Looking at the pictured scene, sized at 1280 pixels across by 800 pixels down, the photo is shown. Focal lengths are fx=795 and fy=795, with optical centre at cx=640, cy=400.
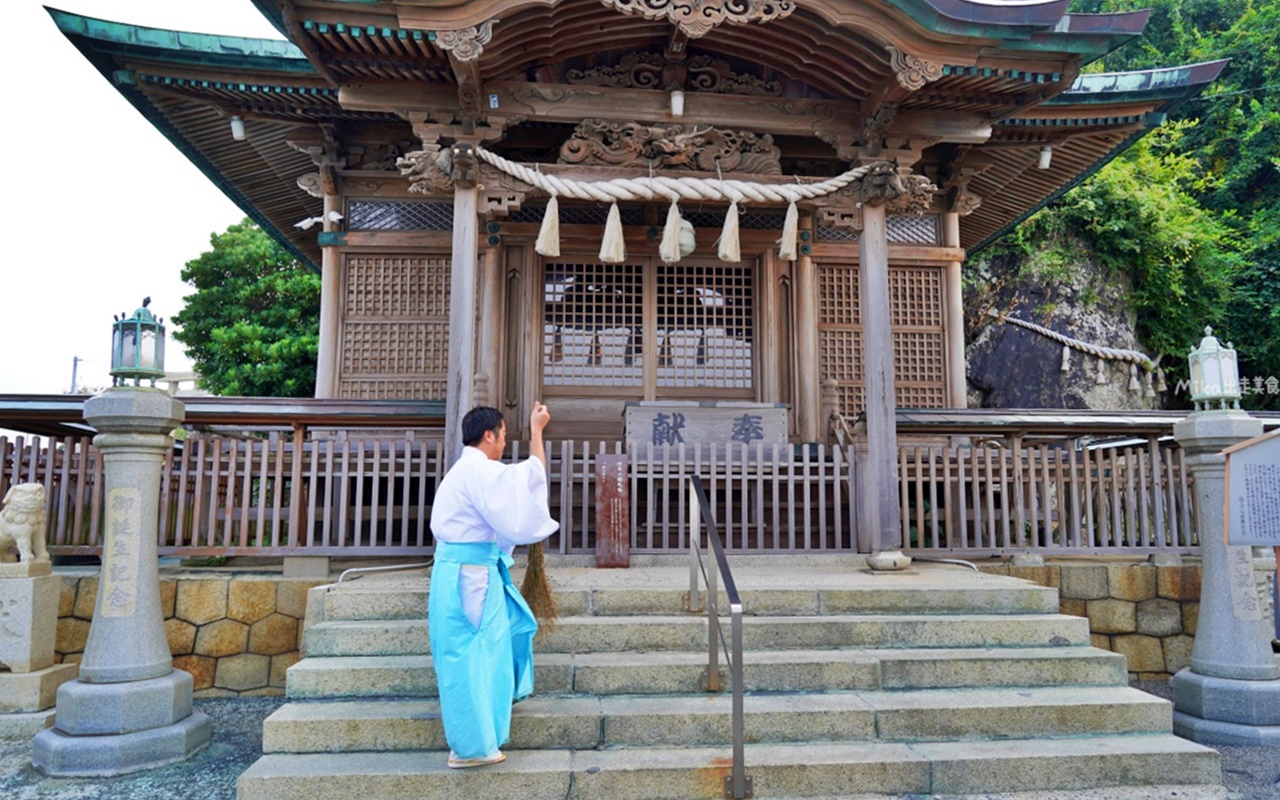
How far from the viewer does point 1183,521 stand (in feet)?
25.8

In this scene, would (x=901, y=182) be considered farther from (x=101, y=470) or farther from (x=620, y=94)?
(x=101, y=470)

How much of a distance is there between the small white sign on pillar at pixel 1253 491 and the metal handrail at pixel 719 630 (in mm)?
3328

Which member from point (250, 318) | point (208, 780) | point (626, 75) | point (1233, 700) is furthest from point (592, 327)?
point (250, 318)

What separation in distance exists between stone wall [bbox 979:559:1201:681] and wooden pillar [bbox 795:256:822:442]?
3.16m

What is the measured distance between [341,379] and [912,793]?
24.5 feet

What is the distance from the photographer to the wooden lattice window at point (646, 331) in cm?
965

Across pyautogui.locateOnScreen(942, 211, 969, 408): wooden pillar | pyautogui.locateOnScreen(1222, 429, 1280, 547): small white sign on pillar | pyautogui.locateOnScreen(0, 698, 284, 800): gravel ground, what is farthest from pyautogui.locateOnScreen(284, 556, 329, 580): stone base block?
pyautogui.locateOnScreen(942, 211, 969, 408): wooden pillar

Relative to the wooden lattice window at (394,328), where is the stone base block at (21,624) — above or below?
below

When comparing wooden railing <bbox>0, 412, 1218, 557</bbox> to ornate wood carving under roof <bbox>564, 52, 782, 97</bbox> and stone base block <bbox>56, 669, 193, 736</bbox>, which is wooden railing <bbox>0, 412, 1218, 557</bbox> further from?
ornate wood carving under roof <bbox>564, 52, 782, 97</bbox>

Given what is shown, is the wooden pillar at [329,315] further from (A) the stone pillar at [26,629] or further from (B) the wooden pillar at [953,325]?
(B) the wooden pillar at [953,325]

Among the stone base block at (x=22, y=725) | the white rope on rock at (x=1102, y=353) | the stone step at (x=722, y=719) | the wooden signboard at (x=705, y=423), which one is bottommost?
the stone base block at (x=22, y=725)

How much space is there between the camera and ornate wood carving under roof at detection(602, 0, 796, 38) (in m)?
6.94

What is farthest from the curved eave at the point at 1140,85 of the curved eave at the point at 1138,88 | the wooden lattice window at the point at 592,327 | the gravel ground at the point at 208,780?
the gravel ground at the point at 208,780

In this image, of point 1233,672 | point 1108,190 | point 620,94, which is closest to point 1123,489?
point 1233,672
